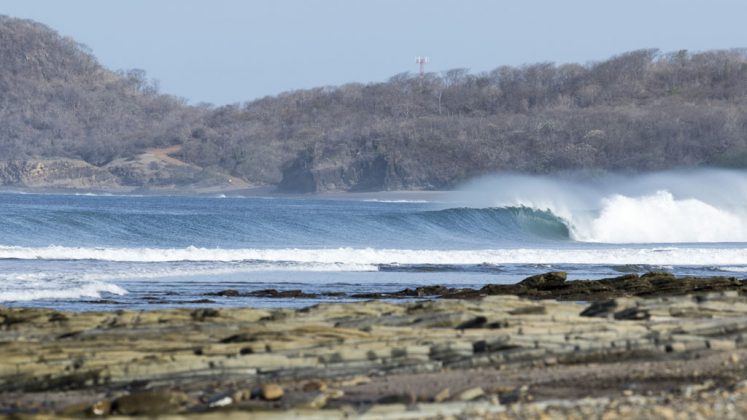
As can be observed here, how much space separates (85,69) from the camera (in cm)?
15038

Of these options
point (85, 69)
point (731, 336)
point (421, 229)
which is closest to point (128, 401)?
point (731, 336)

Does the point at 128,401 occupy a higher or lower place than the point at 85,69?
lower

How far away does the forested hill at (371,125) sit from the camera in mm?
111188

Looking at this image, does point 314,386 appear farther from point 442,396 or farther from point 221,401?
point 442,396

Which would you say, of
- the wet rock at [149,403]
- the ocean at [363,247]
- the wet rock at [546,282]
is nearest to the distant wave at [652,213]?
the ocean at [363,247]

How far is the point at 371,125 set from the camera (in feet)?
412

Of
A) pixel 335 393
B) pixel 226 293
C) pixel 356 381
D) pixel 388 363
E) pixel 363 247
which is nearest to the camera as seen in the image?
pixel 335 393

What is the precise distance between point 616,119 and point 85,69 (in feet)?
211

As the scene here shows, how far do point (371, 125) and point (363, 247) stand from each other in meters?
94.6

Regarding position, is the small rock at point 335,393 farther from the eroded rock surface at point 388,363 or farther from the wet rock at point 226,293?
the wet rock at point 226,293

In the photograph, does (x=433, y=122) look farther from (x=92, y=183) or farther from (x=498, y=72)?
(x=92, y=183)

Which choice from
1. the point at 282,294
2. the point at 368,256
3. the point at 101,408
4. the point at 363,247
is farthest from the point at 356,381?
the point at 363,247

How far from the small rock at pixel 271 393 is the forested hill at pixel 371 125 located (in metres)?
99.2

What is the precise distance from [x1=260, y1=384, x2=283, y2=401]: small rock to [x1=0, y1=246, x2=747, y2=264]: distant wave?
15870 millimetres
